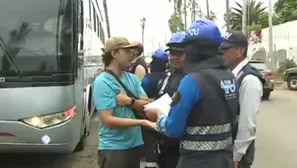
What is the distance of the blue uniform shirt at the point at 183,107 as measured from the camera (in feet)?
10.1

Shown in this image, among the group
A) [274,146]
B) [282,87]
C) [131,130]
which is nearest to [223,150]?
[131,130]

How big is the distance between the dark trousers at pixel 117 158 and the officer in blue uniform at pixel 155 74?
1181mm

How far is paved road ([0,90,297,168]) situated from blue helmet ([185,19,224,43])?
549cm

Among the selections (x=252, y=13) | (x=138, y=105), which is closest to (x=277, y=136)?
(x=138, y=105)

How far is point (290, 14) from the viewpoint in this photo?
57.3 meters

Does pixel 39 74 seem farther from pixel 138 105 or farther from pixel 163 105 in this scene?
pixel 163 105

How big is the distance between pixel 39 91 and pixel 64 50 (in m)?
0.67

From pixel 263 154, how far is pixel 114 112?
Answer: 5.89 m

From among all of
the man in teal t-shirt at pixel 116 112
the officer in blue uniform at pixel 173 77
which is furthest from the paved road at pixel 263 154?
the man in teal t-shirt at pixel 116 112

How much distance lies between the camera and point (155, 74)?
18.3ft

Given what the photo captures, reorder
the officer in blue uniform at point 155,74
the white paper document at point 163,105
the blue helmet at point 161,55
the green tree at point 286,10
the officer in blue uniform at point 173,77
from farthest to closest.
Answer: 1. the green tree at point 286,10
2. the blue helmet at point 161,55
3. the officer in blue uniform at point 155,74
4. the officer in blue uniform at point 173,77
5. the white paper document at point 163,105

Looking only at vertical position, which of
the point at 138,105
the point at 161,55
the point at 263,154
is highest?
the point at 161,55

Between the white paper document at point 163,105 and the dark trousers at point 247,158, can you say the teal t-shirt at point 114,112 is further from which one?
the dark trousers at point 247,158

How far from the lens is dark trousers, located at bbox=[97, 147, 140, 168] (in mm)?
4172
